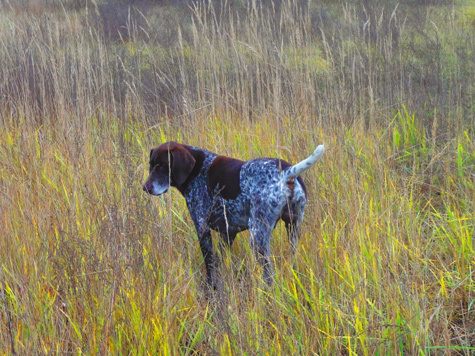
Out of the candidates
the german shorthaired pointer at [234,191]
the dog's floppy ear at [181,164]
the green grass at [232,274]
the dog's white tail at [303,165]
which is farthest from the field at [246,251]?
the dog's white tail at [303,165]

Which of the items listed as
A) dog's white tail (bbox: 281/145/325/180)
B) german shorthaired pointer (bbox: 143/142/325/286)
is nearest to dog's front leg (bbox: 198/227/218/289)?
german shorthaired pointer (bbox: 143/142/325/286)

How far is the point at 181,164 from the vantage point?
3.08 meters

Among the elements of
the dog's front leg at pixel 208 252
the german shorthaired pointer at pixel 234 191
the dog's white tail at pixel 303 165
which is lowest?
the dog's front leg at pixel 208 252

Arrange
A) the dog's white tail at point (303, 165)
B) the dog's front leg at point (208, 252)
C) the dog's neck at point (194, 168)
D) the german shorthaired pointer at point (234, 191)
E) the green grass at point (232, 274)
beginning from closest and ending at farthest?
the green grass at point (232, 274) → the dog's white tail at point (303, 165) → the german shorthaired pointer at point (234, 191) → the dog's front leg at point (208, 252) → the dog's neck at point (194, 168)

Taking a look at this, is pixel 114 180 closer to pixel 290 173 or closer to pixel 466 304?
pixel 290 173

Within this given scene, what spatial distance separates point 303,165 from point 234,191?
484 mm

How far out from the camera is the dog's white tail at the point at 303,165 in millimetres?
2594

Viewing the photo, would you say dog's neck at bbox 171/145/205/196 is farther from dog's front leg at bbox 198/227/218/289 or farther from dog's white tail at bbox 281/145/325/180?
dog's white tail at bbox 281/145/325/180

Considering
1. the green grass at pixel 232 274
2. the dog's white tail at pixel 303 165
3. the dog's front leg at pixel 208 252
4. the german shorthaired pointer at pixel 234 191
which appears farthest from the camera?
the dog's front leg at pixel 208 252

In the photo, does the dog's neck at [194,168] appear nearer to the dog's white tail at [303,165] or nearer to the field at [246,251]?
the field at [246,251]

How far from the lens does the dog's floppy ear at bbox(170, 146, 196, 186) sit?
3.08 m

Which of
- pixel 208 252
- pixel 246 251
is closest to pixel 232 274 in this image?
pixel 208 252

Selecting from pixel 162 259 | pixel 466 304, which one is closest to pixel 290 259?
pixel 162 259

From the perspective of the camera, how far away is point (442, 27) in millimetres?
8812
